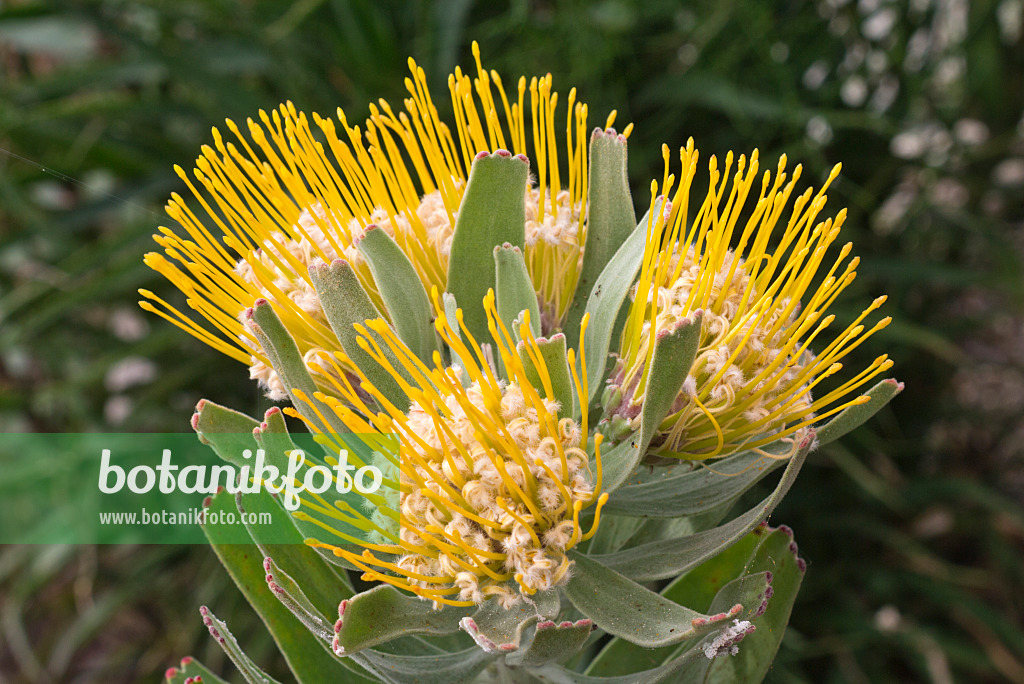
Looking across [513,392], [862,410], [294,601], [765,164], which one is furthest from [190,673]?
[765,164]

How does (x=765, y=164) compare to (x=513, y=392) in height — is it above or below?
above

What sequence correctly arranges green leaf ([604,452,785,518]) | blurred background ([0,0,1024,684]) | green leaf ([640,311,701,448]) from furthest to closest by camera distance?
blurred background ([0,0,1024,684])
green leaf ([604,452,785,518])
green leaf ([640,311,701,448])

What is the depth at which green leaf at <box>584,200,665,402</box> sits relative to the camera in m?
0.35

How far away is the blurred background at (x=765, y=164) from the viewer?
1.07m

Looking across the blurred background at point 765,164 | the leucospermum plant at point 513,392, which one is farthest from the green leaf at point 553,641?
the blurred background at point 765,164

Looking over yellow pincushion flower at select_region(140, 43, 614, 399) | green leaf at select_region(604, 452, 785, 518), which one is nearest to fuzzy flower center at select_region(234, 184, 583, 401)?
yellow pincushion flower at select_region(140, 43, 614, 399)

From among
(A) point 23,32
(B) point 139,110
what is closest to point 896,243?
(B) point 139,110

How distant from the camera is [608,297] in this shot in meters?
0.36

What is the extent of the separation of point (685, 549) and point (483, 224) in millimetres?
192

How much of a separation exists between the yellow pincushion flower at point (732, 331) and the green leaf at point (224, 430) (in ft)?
0.60

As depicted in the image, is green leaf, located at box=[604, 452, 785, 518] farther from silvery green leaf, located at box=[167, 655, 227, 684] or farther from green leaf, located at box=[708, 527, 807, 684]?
silvery green leaf, located at box=[167, 655, 227, 684]

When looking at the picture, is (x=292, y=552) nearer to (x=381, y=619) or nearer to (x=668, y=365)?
(x=381, y=619)

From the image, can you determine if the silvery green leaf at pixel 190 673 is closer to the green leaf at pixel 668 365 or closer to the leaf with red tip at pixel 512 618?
the leaf with red tip at pixel 512 618

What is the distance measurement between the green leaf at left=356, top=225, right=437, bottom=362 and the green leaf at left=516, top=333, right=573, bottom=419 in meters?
0.07
